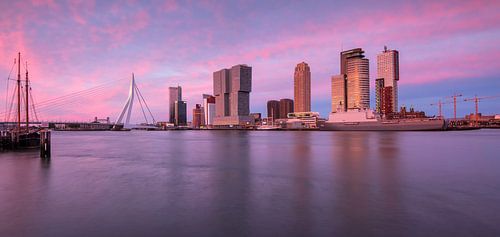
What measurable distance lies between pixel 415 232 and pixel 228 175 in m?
11.5

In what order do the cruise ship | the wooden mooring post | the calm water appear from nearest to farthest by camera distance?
the calm water < the wooden mooring post < the cruise ship

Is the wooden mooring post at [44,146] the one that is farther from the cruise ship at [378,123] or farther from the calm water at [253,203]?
the cruise ship at [378,123]

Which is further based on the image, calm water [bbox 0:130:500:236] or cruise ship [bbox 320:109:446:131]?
cruise ship [bbox 320:109:446:131]

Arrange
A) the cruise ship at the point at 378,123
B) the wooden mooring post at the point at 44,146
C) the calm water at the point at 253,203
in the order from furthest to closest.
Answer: the cruise ship at the point at 378,123 < the wooden mooring post at the point at 44,146 < the calm water at the point at 253,203

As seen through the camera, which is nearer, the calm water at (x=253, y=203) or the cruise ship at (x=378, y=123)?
the calm water at (x=253, y=203)

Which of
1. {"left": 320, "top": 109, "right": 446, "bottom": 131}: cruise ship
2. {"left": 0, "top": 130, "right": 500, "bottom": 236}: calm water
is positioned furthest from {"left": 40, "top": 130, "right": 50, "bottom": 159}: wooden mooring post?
{"left": 320, "top": 109, "right": 446, "bottom": 131}: cruise ship

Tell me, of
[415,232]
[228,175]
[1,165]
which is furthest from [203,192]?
[1,165]

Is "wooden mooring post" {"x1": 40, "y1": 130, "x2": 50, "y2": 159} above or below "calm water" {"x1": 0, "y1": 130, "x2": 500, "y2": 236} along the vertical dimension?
above

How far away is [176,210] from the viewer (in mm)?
10570

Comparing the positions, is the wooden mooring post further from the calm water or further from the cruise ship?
the cruise ship

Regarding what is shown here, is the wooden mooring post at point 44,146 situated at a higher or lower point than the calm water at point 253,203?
higher

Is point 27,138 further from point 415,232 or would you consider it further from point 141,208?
point 415,232

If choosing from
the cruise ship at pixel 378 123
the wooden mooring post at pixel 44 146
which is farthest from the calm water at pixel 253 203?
the cruise ship at pixel 378 123

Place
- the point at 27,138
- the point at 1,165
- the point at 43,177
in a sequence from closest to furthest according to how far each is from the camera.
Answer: the point at 43,177, the point at 1,165, the point at 27,138
